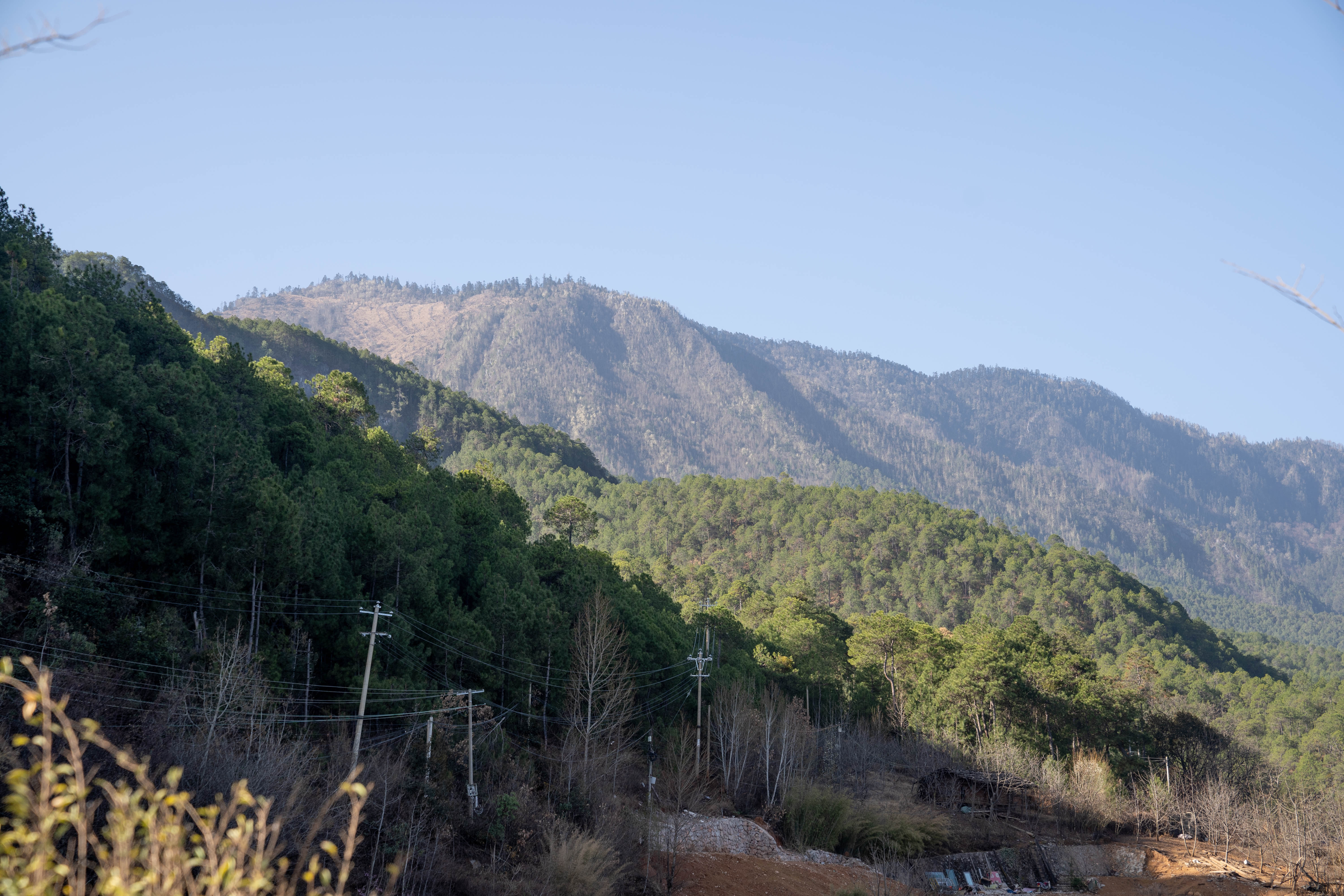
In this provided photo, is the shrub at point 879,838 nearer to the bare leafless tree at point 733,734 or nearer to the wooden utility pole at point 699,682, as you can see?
the bare leafless tree at point 733,734

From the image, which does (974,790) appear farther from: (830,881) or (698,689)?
(830,881)

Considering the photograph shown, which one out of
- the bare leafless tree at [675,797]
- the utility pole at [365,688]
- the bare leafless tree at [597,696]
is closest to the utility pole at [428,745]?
the utility pole at [365,688]

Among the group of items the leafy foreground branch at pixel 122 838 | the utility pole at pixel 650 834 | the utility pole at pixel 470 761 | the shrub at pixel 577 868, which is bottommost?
the utility pole at pixel 650 834

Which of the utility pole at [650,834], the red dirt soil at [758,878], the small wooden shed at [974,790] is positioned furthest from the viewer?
the small wooden shed at [974,790]

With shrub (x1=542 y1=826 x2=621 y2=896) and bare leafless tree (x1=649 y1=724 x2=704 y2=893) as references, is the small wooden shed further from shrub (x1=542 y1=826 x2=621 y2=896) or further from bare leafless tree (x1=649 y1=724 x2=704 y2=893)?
shrub (x1=542 y1=826 x2=621 y2=896)

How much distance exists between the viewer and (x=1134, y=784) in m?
55.1

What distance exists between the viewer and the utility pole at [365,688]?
21.7 metres

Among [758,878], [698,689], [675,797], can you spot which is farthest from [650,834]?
[698,689]

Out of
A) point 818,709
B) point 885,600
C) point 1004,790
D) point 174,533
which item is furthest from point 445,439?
point 174,533

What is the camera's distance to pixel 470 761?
25375 mm

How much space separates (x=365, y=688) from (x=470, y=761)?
4.63 metres

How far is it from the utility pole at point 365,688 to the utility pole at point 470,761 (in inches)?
102

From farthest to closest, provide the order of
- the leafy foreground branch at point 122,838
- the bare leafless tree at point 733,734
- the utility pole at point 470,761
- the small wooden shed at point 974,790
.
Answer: the small wooden shed at point 974,790 < the bare leafless tree at point 733,734 < the utility pole at point 470,761 < the leafy foreground branch at point 122,838

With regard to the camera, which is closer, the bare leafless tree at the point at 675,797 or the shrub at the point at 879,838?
the bare leafless tree at the point at 675,797
